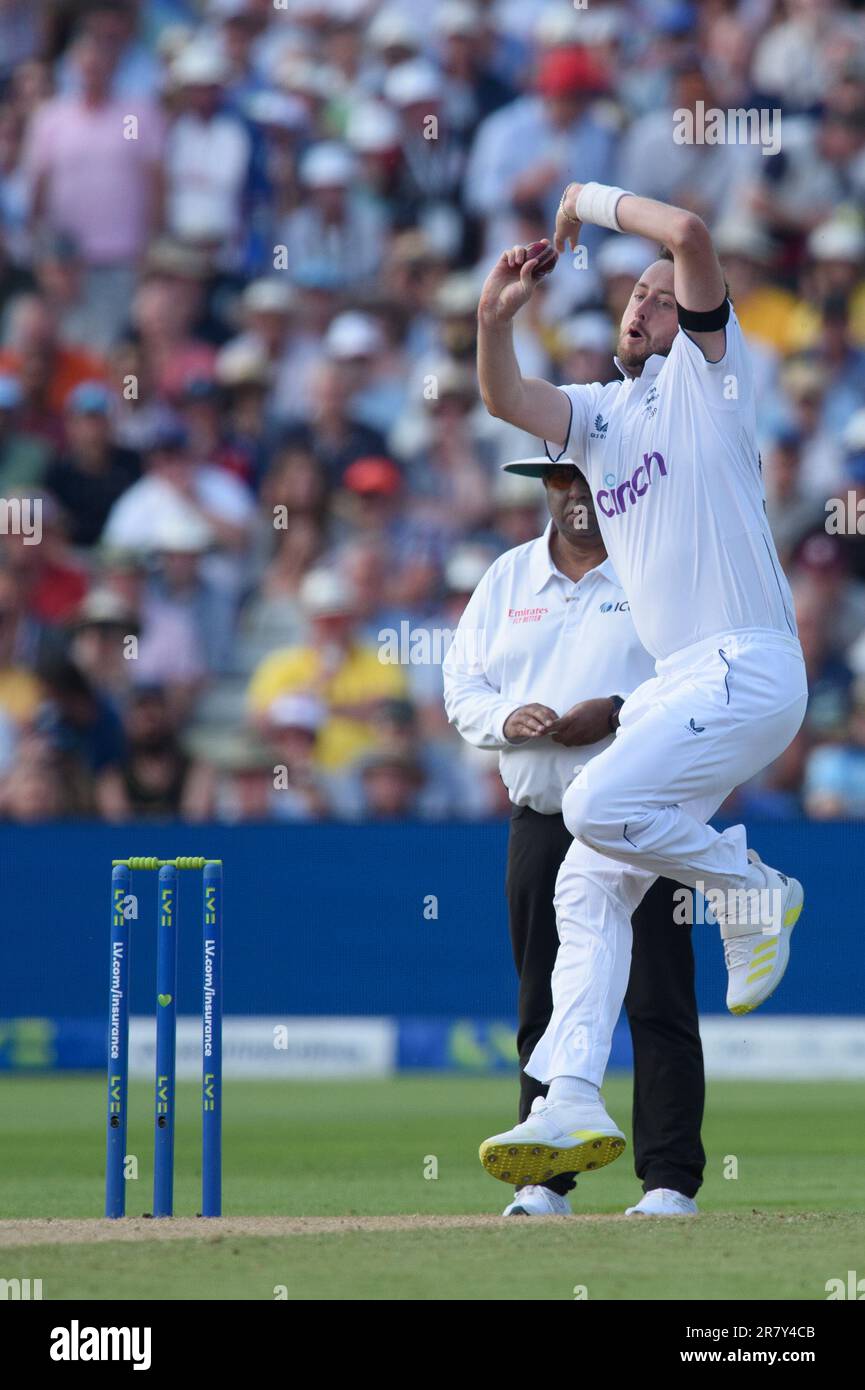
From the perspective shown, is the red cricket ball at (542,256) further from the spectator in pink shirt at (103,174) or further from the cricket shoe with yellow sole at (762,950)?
the spectator in pink shirt at (103,174)

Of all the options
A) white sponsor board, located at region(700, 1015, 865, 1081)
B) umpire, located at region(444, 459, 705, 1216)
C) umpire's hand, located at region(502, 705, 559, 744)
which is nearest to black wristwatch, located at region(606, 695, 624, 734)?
umpire, located at region(444, 459, 705, 1216)

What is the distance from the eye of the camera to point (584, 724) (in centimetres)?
670

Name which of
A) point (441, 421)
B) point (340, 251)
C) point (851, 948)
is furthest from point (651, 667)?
point (340, 251)

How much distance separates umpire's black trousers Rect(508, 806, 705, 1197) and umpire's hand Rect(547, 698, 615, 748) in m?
0.31

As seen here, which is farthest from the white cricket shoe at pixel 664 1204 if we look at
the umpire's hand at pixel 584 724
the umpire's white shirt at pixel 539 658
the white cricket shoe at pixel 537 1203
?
the umpire's hand at pixel 584 724

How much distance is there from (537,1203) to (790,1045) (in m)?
5.72

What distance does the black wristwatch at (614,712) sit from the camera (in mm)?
6734

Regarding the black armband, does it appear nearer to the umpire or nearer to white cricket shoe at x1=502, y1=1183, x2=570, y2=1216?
the umpire

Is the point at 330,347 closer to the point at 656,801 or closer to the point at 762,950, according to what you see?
the point at 762,950

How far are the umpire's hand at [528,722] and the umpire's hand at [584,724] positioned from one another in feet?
→ 0.07

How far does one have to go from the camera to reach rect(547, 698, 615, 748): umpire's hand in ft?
22.0

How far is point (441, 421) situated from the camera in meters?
14.6

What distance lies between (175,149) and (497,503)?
13.1 feet
